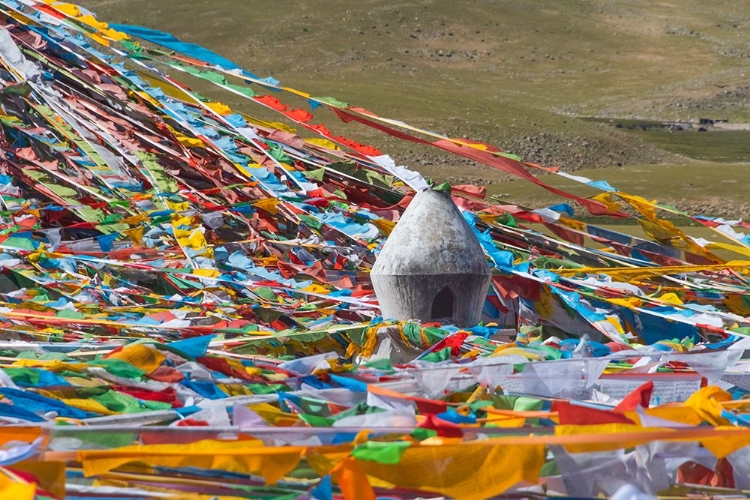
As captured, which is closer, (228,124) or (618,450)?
(618,450)

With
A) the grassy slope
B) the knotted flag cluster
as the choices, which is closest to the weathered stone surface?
the knotted flag cluster

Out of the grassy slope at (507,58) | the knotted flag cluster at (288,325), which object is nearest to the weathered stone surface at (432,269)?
the knotted flag cluster at (288,325)

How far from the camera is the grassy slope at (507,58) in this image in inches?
1822

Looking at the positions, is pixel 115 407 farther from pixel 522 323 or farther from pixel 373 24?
pixel 373 24

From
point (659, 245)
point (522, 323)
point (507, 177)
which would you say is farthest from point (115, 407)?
point (507, 177)

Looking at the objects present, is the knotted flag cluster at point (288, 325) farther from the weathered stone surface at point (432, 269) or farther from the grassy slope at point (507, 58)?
the grassy slope at point (507, 58)

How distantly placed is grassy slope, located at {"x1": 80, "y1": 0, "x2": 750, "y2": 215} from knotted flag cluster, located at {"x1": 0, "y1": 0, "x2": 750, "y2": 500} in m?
30.0

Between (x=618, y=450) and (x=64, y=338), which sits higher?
(x=618, y=450)

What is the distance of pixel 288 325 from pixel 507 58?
69.6 meters

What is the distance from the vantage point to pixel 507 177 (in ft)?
117

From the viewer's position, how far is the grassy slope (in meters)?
46.3

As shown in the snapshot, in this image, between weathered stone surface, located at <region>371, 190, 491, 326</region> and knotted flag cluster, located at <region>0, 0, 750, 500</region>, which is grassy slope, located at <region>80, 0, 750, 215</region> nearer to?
knotted flag cluster, located at <region>0, 0, 750, 500</region>

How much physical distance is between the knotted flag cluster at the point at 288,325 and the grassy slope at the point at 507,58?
98.3 feet

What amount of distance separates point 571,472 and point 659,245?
5923 mm
